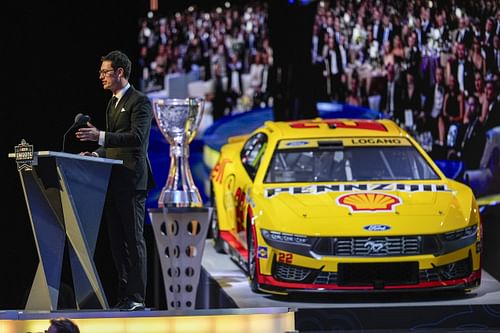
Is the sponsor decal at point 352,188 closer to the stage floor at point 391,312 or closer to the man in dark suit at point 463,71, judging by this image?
the stage floor at point 391,312

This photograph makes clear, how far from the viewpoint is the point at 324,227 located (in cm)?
818

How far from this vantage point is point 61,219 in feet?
20.2

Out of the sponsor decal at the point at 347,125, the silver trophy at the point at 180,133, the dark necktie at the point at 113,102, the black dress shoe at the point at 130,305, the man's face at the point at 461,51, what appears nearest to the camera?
the black dress shoe at the point at 130,305

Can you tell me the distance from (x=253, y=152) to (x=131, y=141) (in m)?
3.36

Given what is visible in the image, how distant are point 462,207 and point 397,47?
352 cm

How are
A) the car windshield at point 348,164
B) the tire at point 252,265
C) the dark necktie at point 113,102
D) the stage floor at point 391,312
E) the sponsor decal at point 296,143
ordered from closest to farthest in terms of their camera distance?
the dark necktie at point 113,102, the stage floor at point 391,312, the tire at point 252,265, the car windshield at point 348,164, the sponsor decal at point 296,143

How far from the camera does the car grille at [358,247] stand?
8.09m

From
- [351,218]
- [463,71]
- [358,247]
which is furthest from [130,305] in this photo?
[463,71]

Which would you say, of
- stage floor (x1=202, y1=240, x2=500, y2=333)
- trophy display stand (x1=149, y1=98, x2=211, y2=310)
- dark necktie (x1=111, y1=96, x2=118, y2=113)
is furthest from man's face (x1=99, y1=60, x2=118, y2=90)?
stage floor (x1=202, y1=240, x2=500, y2=333)

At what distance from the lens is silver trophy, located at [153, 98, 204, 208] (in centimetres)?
831

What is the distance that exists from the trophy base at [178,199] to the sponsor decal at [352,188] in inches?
26.5

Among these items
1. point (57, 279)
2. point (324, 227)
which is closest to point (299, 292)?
point (324, 227)

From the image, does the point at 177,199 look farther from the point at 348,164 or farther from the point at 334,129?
the point at 334,129

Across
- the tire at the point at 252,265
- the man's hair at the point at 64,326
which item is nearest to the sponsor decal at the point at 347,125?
the tire at the point at 252,265
